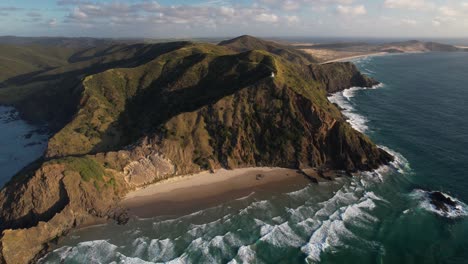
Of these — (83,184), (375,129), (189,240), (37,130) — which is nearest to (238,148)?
(189,240)

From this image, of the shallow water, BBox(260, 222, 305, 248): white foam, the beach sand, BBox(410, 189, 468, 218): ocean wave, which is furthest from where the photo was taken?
the shallow water

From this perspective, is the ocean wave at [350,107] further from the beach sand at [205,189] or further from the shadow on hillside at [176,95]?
the beach sand at [205,189]

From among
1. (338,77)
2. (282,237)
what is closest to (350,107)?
(338,77)

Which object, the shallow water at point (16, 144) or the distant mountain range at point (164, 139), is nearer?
the distant mountain range at point (164, 139)

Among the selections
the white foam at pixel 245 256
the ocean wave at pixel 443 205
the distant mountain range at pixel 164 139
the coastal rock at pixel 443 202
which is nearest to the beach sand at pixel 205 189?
the distant mountain range at pixel 164 139

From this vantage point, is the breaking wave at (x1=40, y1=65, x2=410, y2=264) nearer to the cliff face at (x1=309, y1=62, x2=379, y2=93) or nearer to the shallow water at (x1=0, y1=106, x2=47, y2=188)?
the shallow water at (x1=0, y1=106, x2=47, y2=188)

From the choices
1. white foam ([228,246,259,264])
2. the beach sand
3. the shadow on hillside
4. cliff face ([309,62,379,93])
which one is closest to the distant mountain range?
the shadow on hillside
